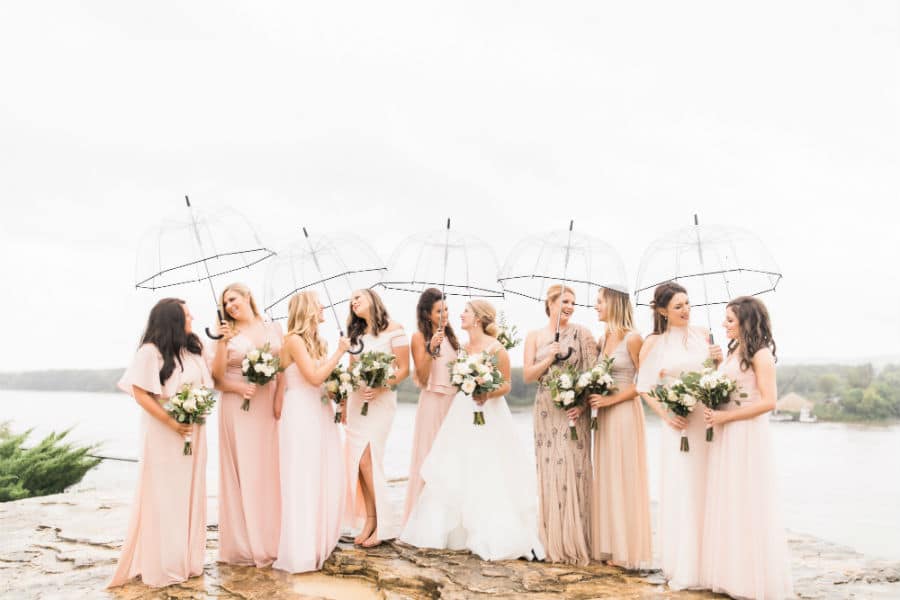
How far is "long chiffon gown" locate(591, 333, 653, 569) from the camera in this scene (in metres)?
6.18

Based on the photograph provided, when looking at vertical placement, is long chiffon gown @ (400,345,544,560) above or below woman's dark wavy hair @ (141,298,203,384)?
below

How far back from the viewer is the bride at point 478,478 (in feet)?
21.5

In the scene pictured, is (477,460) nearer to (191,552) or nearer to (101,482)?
(191,552)

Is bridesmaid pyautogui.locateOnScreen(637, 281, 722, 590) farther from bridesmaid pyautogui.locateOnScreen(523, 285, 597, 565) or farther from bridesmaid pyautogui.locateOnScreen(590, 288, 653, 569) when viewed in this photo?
bridesmaid pyautogui.locateOnScreen(523, 285, 597, 565)

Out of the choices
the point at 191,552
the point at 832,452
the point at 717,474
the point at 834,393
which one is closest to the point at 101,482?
the point at 191,552

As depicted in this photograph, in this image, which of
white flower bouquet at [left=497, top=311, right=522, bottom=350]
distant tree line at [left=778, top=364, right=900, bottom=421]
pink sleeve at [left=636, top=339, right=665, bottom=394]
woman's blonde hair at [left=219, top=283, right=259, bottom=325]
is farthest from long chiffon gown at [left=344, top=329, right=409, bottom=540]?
distant tree line at [left=778, top=364, right=900, bottom=421]

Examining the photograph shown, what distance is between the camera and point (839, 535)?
30.5ft

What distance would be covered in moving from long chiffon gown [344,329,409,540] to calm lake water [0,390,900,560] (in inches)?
34.6

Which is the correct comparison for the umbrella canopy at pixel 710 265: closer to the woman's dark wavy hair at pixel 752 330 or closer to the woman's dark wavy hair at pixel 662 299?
the woman's dark wavy hair at pixel 662 299

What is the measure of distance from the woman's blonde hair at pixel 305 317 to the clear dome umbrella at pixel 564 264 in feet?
5.80

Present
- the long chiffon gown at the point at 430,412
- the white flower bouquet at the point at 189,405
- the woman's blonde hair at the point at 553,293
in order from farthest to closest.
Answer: the long chiffon gown at the point at 430,412, the woman's blonde hair at the point at 553,293, the white flower bouquet at the point at 189,405

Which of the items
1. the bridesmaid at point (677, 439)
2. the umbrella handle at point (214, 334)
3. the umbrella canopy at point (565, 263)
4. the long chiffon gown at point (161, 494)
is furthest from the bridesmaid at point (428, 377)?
the long chiffon gown at point (161, 494)

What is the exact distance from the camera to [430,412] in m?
7.19

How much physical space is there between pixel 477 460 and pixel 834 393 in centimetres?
1679
